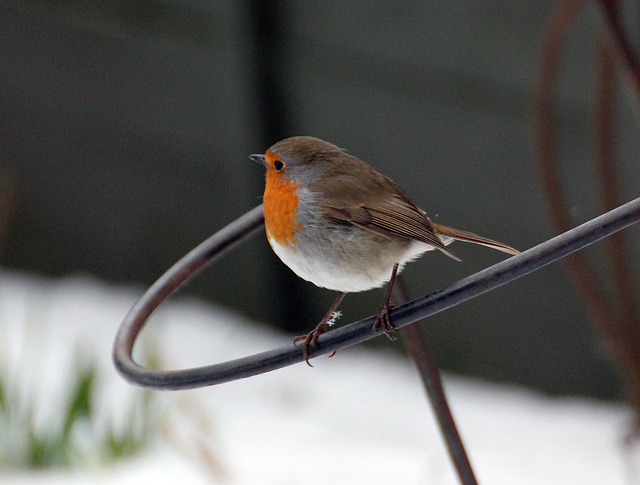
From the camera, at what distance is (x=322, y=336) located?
108 cm

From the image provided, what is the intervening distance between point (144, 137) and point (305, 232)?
2.88 metres

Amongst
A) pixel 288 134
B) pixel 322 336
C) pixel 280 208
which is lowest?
pixel 322 336

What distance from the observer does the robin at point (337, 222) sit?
3.99 feet

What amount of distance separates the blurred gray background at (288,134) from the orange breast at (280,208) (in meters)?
1.86

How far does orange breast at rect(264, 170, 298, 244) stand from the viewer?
48.4 inches

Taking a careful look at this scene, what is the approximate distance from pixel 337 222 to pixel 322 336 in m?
0.23

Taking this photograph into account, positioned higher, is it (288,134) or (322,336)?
(288,134)

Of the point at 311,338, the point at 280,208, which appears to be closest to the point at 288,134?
the point at 280,208

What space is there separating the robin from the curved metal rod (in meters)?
0.13

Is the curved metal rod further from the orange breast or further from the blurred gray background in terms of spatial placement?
the blurred gray background

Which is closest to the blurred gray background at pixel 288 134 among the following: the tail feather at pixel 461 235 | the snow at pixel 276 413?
the snow at pixel 276 413

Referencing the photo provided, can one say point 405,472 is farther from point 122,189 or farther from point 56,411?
point 122,189

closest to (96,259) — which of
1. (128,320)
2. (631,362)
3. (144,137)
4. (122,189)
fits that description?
(122,189)

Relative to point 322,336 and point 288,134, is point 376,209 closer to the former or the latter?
point 322,336
